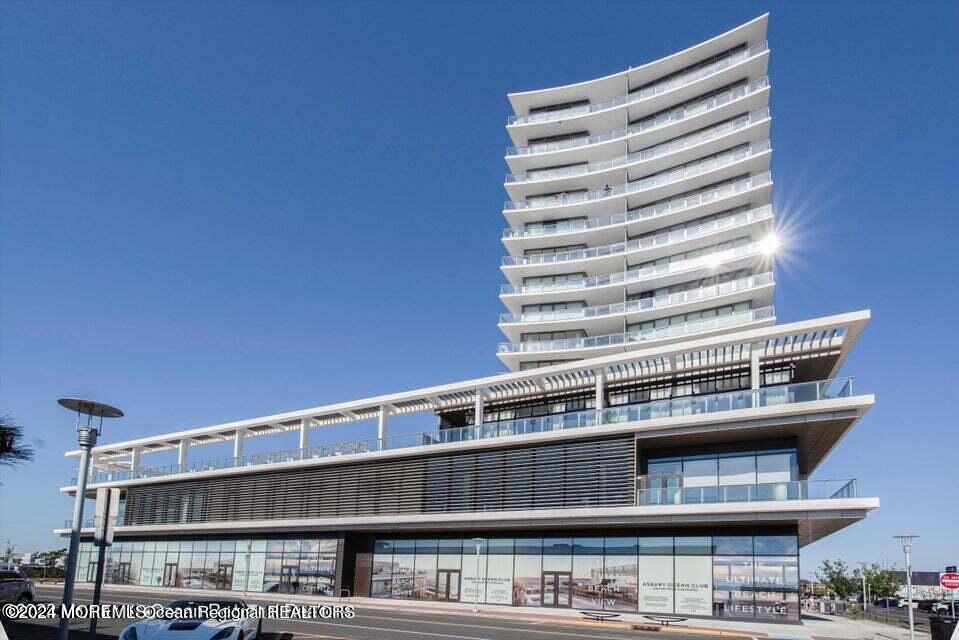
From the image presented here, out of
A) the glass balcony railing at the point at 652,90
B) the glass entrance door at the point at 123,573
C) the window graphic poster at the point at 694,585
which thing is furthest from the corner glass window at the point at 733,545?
the glass entrance door at the point at 123,573

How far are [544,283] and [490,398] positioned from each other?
421 inches

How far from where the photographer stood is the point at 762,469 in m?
33.3

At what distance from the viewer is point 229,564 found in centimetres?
4928

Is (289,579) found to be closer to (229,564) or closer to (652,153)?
(229,564)

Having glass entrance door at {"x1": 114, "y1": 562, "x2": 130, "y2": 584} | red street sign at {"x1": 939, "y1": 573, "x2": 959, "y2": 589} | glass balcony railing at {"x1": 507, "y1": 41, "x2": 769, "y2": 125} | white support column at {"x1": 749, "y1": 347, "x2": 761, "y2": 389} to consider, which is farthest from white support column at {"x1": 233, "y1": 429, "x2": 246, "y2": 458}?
red street sign at {"x1": 939, "y1": 573, "x2": 959, "y2": 589}

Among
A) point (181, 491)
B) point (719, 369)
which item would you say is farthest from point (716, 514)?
point (181, 491)

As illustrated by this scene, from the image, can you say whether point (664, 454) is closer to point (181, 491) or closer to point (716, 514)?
point (716, 514)

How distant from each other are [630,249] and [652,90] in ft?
41.2

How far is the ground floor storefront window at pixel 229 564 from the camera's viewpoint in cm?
4441

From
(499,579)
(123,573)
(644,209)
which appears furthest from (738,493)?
(123,573)

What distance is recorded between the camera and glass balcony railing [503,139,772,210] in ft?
153

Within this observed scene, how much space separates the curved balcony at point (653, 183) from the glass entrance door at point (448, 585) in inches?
1018

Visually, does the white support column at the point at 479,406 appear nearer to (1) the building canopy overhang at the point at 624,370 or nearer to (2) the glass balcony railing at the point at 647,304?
(1) the building canopy overhang at the point at 624,370

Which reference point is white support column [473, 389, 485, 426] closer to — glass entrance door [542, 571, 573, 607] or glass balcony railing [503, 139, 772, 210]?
glass entrance door [542, 571, 573, 607]
